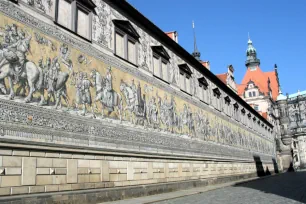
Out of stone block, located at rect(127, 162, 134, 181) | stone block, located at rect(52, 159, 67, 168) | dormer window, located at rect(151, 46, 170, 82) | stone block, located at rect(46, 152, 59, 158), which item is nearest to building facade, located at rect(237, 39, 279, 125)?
dormer window, located at rect(151, 46, 170, 82)

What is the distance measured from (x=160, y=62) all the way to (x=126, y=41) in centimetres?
306

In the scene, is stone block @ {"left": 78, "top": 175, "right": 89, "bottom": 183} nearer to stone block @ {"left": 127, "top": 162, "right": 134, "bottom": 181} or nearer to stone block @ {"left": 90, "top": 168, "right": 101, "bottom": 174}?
stone block @ {"left": 90, "top": 168, "right": 101, "bottom": 174}

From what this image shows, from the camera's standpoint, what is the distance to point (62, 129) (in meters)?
8.19

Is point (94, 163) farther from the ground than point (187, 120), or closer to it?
closer to it

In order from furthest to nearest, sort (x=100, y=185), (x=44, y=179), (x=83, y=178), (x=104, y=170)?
1. (x=104, y=170)
2. (x=100, y=185)
3. (x=83, y=178)
4. (x=44, y=179)

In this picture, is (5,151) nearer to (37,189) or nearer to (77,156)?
(37,189)

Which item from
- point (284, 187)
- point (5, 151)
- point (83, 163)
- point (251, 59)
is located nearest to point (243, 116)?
point (284, 187)

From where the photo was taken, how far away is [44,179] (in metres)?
7.46

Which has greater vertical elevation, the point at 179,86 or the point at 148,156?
the point at 179,86

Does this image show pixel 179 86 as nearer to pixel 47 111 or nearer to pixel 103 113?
pixel 103 113

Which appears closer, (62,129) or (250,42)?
(62,129)

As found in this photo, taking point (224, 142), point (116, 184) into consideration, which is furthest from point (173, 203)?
point (224, 142)

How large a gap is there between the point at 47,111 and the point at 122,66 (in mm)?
4265

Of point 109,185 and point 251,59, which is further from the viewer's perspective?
point 251,59
